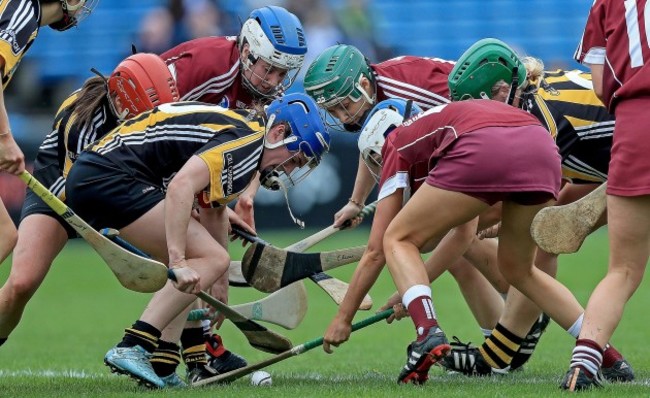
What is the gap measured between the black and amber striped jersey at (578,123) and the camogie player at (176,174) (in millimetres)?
1181

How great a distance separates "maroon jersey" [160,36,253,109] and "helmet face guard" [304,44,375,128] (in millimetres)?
530

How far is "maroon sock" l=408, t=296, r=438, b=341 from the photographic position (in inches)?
199

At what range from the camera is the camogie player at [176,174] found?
209 inches

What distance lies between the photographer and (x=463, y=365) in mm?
5973

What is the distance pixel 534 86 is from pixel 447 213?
119 cm

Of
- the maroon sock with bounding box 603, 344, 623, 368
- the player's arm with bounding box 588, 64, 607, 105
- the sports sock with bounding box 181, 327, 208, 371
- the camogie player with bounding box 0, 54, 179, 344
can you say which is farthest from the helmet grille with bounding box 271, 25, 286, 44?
the maroon sock with bounding box 603, 344, 623, 368

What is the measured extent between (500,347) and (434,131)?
50.2 inches

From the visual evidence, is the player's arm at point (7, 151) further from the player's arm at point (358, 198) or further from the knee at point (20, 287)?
the player's arm at point (358, 198)

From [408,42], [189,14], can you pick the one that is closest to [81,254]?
[189,14]

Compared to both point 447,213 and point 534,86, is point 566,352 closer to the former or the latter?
point 534,86

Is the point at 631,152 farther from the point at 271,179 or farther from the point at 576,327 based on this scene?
the point at 271,179

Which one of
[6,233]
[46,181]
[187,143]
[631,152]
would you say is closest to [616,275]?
[631,152]

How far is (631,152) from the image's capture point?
4750mm

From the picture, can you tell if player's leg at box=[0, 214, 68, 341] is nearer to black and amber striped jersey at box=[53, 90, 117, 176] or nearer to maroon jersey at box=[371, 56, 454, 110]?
black and amber striped jersey at box=[53, 90, 117, 176]
